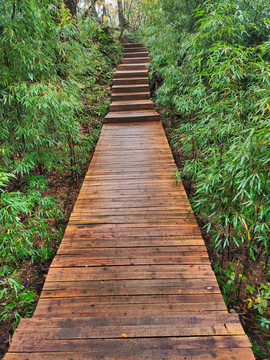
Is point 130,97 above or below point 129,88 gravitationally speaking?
below

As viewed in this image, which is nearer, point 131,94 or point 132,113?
point 132,113

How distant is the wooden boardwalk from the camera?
128 centimetres

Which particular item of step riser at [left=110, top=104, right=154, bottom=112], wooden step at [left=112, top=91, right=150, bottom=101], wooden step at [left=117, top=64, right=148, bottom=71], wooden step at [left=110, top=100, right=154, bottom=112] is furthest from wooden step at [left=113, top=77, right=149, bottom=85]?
step riser at [left=110, top=104, right=154, bottom=112]

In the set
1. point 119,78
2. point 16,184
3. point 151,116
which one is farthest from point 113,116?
point 16,184

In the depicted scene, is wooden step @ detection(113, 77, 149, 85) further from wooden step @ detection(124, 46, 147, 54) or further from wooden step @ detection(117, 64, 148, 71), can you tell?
wooden step @ detection(124, 46, 147, 54)

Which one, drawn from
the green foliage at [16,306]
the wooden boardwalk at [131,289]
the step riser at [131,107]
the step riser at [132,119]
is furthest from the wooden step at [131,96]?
the green foliage at [16,306]

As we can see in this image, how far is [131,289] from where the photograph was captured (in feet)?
5.31

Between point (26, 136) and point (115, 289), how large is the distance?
208 centimetres

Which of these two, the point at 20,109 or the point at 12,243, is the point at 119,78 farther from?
the point at 12,243

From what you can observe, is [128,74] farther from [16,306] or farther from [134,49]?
[16,306]

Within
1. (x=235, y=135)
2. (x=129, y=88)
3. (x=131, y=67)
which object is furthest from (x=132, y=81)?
(x=235, y=135)

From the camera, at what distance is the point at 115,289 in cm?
163

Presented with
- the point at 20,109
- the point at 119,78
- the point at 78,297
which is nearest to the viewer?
the point at 78,297

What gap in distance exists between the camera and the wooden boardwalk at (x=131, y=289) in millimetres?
1280
